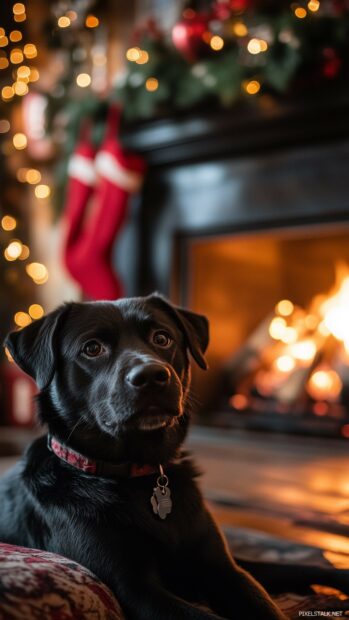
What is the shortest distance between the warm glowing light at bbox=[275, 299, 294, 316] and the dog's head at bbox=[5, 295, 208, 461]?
2.02 meters

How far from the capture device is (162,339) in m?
1.40

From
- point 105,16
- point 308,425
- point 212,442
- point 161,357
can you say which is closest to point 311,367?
point 308,425

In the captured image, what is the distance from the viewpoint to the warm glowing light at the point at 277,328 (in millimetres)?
3377

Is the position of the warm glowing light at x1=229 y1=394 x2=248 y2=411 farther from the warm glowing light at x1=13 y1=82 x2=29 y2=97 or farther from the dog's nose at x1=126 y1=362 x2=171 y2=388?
the dog's nose at x1=126 y1=362 x2=171 y2=388

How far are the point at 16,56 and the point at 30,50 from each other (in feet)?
0.29

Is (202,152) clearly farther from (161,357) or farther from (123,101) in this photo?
(161,357)

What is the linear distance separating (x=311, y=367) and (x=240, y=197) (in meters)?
0.83

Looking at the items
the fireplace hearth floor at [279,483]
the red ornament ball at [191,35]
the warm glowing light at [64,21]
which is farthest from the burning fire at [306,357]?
the warm glowing light at [64,21]

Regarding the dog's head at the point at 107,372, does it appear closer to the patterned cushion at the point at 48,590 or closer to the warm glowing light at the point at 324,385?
the patterned cushion at the point at 48,590

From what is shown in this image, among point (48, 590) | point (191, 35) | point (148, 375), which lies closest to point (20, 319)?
point (191, 35)

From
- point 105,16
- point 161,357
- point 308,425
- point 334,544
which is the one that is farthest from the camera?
point 105,16

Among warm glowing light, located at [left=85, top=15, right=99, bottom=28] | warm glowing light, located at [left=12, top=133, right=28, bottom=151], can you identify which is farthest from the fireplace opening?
warm glowing light, located at [left=85, top=15, right=99, bottom=28]

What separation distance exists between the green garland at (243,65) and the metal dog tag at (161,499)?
192 centimetres

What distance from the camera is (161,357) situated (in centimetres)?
136
